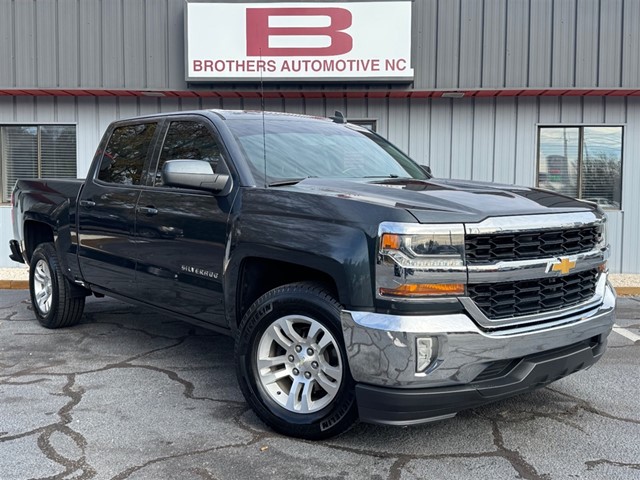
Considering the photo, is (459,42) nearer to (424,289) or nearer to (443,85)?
(443,85)

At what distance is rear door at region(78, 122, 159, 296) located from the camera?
4953 mm

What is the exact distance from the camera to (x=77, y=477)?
3133 millimetres

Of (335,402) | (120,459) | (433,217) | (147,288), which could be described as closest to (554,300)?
(433,217)

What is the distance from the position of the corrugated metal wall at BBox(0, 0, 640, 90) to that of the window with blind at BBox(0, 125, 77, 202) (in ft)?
3.61

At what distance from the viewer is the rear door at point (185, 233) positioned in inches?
162

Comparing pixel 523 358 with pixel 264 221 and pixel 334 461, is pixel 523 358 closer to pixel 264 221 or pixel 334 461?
pixel 334 461

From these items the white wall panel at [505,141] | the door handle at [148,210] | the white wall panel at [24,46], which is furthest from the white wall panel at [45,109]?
the white wall panel at [505,141]

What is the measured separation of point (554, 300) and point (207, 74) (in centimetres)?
773

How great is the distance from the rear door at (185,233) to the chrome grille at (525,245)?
1.57 metres

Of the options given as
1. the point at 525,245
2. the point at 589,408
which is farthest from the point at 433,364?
the point at 589,408

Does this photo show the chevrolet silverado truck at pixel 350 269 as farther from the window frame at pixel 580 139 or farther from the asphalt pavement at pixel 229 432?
the window frame at pixel 580 139

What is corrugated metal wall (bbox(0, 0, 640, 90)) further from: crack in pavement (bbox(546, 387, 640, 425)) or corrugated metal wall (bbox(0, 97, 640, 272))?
crack in pavement (bbox(546, 387, 640, 425))

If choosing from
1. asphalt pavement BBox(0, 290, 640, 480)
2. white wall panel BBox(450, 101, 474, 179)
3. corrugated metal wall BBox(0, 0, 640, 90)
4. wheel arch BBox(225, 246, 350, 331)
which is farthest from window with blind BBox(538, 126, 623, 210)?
wheel arch BBox(225, 246, 350, 331)

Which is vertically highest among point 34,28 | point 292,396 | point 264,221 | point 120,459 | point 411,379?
point 34,28
